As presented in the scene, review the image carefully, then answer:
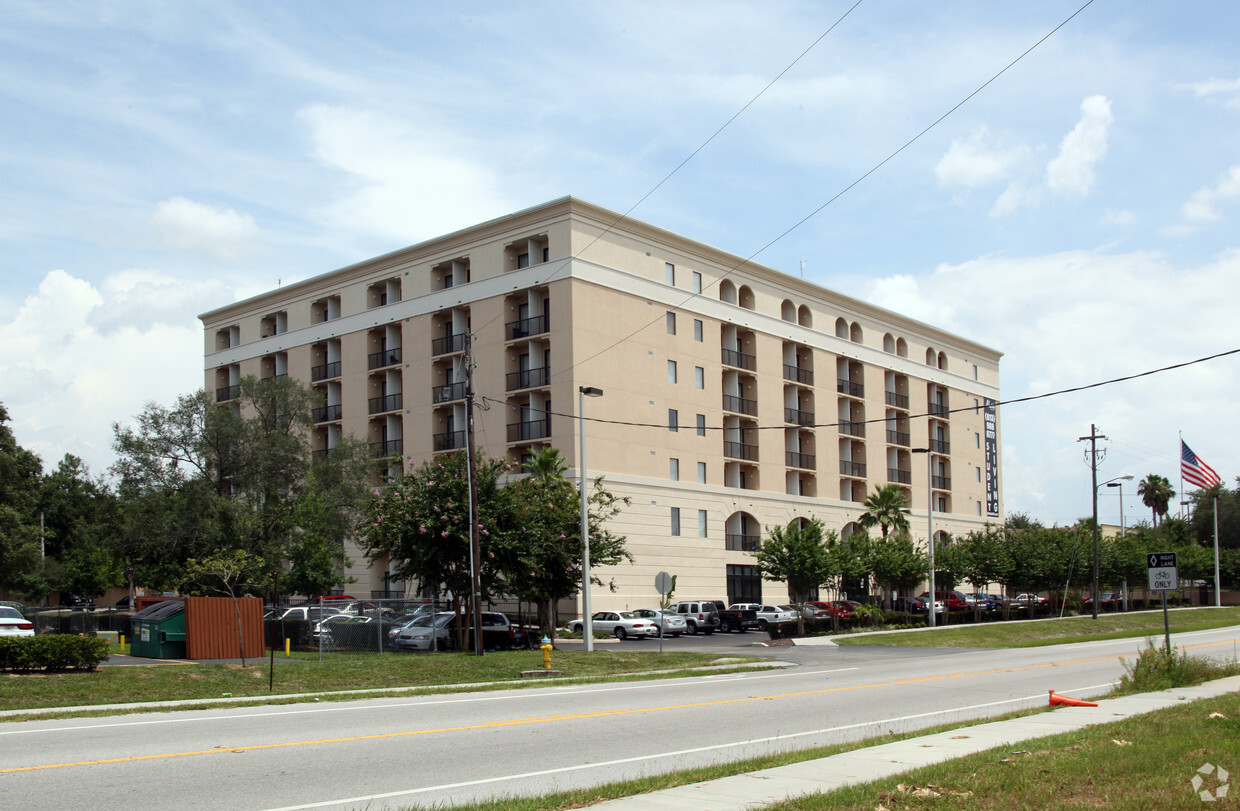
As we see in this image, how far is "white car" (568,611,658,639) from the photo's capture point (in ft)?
157

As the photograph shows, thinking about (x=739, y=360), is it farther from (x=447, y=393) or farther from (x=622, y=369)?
(x=447, y=393)

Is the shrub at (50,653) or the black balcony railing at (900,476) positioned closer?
the shrub at (50,653)

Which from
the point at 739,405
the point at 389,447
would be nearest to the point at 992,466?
the point at 739,405

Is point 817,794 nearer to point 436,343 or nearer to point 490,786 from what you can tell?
point 490,786

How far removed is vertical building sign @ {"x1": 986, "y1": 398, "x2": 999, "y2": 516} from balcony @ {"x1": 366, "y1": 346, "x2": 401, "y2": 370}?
49.6 meters

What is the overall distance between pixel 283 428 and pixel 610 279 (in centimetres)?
1832

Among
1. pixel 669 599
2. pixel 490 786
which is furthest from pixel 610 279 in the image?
pixel 490 786

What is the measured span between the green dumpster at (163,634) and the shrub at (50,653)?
21.6ft

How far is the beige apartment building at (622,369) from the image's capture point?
54.7 m

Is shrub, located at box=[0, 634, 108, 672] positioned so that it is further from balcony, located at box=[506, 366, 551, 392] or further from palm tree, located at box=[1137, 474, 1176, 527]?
palm tree, located at box=[1137, 474, 1176, 527]

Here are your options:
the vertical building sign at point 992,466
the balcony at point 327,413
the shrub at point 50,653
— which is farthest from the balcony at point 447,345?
the vertical building sign at point 992,466

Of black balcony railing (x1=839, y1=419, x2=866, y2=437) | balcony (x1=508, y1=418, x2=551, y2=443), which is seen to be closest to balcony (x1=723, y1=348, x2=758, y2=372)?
black balcony railing (x1=839, y1=419, x2=866, y2=437)

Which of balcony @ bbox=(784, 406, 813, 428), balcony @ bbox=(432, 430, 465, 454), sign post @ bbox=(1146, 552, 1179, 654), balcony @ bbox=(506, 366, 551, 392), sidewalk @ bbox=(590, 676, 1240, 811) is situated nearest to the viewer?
sidewalk @ bbox=(590, 676, 1240, 811)

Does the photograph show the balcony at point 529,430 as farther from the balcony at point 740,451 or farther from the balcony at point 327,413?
the balcony at point 327,413
